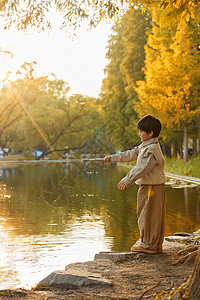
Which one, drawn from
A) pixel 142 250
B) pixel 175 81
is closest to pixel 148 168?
pixel 142 250

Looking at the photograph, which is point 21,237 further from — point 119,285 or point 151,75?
point 151,75

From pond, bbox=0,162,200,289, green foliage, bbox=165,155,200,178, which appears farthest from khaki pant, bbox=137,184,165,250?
green foliage, bbox=165,155,200,178

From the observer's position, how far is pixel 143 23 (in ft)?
133

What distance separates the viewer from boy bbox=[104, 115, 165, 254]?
236 inches

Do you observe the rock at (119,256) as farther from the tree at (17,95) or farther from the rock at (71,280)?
the tree at (17,95)

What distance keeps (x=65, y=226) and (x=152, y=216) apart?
187 inches

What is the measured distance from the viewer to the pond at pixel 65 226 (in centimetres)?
694

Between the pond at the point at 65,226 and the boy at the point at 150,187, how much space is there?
148 cm

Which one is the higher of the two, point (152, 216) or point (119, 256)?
point (152, 216)

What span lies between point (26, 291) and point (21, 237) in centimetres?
443

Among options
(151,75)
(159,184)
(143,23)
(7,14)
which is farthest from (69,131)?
(159,184)

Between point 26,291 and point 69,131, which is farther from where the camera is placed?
point 69,131

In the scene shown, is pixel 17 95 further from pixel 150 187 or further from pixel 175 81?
pixel 150 187

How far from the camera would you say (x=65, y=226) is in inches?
412
